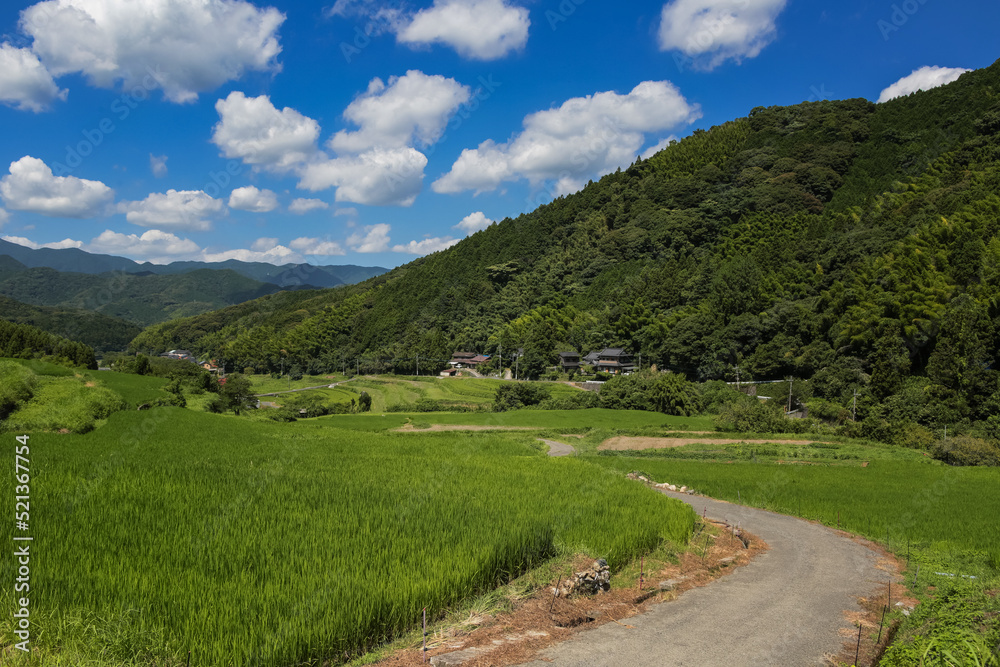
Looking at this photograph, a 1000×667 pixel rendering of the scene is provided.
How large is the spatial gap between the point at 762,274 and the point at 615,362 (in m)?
24.0

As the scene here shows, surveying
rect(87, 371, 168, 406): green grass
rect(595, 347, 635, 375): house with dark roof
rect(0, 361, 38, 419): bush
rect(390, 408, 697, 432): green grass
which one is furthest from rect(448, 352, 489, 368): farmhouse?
rect(0, 361, 38, 419): bush

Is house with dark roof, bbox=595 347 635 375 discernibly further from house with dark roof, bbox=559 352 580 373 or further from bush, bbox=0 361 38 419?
bush, bbox=0 361 38 419

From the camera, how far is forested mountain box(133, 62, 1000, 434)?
47125mm

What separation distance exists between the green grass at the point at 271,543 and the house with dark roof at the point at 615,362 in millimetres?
60951

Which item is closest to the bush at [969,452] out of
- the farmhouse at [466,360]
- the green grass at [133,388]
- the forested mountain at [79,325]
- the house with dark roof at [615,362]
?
the house with dark roof at [615,362]

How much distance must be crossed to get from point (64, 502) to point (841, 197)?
120029mm

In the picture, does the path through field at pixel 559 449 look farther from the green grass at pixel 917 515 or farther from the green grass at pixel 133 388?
the green grass at pixel 133 388

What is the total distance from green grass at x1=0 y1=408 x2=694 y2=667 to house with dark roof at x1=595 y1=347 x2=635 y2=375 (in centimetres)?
6095

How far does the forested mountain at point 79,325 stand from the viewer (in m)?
150

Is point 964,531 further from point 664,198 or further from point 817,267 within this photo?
point 664,198

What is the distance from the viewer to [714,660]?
6660mm

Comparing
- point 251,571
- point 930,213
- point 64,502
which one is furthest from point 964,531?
point 930,213

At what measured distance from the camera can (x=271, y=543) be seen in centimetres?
823

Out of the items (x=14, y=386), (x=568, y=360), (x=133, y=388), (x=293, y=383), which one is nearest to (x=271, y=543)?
(x=14, y=386)
